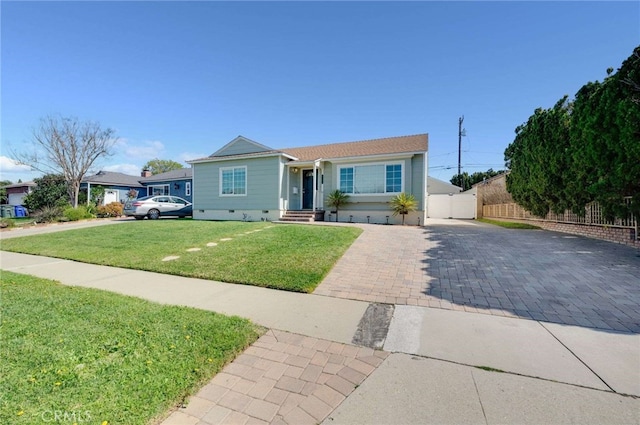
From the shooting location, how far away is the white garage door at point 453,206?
25.2 metres

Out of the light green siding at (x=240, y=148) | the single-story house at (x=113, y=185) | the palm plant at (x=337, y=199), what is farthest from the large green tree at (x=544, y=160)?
the single-story house at (x=113, y=185)

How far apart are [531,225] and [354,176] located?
986cm

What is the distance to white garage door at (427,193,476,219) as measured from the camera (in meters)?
25.2

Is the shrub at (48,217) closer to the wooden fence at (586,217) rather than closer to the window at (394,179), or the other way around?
the window at (394,179)

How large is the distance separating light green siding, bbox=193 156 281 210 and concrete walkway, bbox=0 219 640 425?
11555 millimetres

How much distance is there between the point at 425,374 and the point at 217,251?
6345mm

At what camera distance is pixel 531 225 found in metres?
14.7

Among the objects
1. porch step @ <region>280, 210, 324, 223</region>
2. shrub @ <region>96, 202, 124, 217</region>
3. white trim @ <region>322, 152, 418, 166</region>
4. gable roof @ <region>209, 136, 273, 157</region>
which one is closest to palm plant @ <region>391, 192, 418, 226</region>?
white trim @ <region>322, 152, 418, 166</region>

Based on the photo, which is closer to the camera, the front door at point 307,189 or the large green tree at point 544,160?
the large green tree at point 544,160

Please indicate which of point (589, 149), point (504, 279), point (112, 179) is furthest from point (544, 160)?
point (112, 179)

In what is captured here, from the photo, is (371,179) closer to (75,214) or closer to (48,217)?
(75,214)

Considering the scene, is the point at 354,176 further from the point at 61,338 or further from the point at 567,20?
the point at 61,338

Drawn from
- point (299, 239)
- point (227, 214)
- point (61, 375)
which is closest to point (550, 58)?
point (299, 239)

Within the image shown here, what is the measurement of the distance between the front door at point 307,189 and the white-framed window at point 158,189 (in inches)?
680
